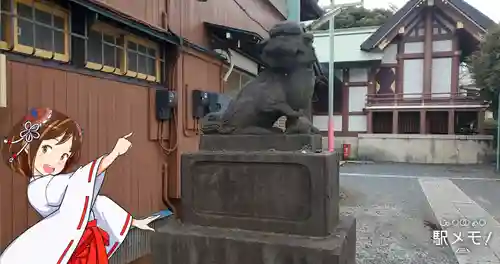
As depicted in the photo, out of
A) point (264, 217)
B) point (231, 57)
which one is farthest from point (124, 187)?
point (231, 57)

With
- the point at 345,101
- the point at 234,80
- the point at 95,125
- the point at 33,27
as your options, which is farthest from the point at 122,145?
the point at 345,101

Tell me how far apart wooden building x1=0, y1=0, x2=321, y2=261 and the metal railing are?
49.7ft

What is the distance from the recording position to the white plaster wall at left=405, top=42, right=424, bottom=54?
20866 millimetres

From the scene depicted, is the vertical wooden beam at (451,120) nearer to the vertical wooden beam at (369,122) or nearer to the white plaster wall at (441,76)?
the white plaster wall at (441,76)

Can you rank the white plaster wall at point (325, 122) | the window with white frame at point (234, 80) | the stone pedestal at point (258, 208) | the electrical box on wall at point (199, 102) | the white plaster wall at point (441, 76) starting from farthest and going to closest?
the white plaster wall at point (325, 122) < the white plaster wall at point (441, 76) < the window with white frame at point (234, 80) < the electrical box on wall at point (199, 102) < the stone pedestal at point (258, 208)


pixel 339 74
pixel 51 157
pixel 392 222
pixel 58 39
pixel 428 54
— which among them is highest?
pixel 428 54

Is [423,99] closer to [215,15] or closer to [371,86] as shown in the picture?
[371,86]

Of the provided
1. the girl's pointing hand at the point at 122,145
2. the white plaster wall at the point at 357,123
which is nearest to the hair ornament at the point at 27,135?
the girl's pointing hand at the point at 122,145

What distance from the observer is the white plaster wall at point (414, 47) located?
68.5ft

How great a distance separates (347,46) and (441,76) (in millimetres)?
5230

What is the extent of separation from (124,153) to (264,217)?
2.52 metres

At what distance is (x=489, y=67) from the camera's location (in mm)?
16625

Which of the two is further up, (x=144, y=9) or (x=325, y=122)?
(x=144, y=9)

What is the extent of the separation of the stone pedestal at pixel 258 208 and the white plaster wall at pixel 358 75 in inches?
754
